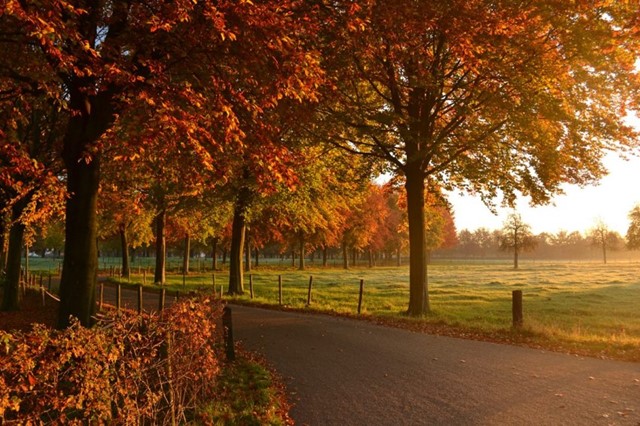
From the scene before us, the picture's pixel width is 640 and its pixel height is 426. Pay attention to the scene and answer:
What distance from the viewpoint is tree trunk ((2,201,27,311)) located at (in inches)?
717

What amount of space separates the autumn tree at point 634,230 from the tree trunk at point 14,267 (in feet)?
291

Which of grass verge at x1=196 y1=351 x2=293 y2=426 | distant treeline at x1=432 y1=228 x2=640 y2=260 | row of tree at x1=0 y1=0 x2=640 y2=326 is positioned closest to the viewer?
grass verge at x1=196 y1=351 x2=293 y2=426

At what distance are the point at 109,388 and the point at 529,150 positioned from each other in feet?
49.3

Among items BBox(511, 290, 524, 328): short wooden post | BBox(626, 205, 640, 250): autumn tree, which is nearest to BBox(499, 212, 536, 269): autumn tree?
BBox(626, 205, 640, 250): autumn tree

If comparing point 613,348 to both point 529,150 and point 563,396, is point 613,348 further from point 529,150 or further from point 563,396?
point 529,150

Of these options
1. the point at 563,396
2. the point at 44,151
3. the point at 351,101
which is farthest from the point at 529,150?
the point at 44,151

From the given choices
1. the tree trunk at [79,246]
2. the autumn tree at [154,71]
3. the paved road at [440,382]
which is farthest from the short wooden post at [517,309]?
the tree trunk at [79,246]

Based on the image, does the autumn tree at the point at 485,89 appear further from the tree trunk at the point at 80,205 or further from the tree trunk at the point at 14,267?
the tree trunk at the point at 14,267

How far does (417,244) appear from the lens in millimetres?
16578

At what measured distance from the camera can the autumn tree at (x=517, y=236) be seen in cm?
6981

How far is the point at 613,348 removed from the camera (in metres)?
10.8

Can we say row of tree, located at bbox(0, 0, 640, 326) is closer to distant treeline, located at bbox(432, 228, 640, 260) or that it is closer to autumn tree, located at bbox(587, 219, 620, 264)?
autumn tree, located at bbox(587, 219, 620, 264)

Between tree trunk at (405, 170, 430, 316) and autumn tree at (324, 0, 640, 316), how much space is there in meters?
0.04

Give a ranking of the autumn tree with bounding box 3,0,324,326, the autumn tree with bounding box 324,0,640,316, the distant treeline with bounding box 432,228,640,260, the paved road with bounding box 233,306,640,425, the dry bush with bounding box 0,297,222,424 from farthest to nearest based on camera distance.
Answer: the distant treeline with bounding box 432,228,640,260 < the autumn tree with bounding box 324,0,640,316 < the autumn tree with bounding box 3,0,324,326 < the paved road with bounding box 233,306,640,425 < the dry bush with bounding box 0,297,222,424
